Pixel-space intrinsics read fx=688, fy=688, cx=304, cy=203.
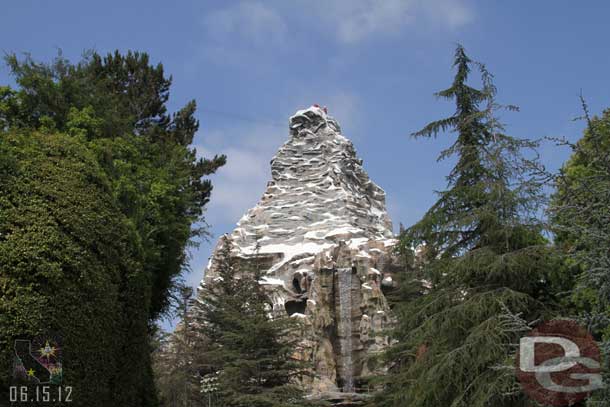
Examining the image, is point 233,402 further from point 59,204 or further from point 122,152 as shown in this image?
point 59,204

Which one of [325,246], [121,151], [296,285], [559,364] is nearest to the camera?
[559,364]

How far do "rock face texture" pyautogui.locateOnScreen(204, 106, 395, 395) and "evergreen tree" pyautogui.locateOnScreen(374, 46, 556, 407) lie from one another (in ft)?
41.6

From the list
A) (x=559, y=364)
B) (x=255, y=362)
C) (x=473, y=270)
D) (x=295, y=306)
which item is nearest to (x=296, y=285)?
(x=295, y=306)

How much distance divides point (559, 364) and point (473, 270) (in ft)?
13.1

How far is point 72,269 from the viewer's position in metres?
8.41

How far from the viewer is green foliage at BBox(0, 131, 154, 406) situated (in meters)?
7.99

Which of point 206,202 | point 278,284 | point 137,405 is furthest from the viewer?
point 278,284

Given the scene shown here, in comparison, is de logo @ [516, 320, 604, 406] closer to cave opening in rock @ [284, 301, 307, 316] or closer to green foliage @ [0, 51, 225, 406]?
green foliage @ [0, 51, 225, 406]

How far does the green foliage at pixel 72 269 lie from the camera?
7992 mm

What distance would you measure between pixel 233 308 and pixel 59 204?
10.1 meters

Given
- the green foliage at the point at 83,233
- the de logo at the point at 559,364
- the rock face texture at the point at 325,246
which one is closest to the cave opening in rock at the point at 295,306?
the rock face texture at the point at 325,246

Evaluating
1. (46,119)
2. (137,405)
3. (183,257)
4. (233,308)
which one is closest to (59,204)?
(137,405)

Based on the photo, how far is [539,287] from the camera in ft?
37.1

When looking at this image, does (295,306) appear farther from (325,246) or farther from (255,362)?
(255,362)
